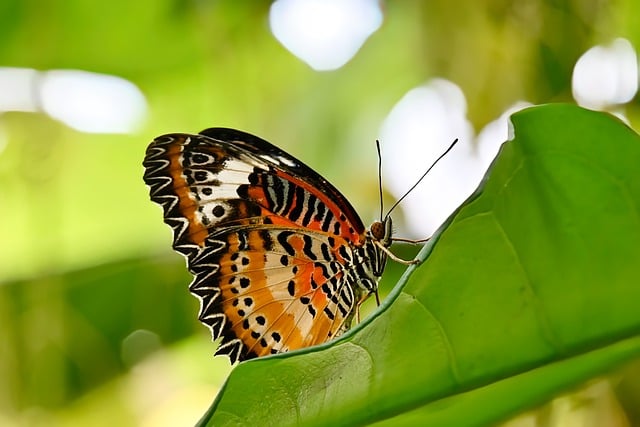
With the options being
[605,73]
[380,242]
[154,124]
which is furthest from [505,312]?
[154,124]

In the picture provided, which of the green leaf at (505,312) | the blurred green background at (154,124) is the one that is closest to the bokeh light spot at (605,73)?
the blurred green background at (154,124)

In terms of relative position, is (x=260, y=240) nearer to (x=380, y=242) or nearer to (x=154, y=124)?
(x=380, y=242)

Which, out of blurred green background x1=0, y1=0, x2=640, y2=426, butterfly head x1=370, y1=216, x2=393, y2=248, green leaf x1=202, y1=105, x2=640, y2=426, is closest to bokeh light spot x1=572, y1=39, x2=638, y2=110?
blurred green background x1=0, y1=0, x2=640, y2=426

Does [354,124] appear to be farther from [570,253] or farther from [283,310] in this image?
[570,253]

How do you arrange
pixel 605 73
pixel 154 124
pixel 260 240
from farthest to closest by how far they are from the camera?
1. pixel 154 124
2. pixel 605 73
3. pixel 260 240

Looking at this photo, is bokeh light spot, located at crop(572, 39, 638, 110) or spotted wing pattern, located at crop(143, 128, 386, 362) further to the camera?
bokeh light spot, located at crop(572, 39, 638, 110)

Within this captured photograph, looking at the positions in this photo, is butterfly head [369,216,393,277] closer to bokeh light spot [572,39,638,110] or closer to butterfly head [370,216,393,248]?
butterfly head [370,216,393,248]
